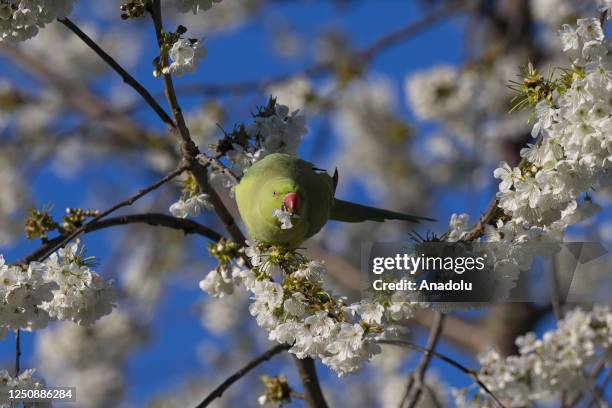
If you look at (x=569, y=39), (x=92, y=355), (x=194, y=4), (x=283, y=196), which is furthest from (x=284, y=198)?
(x=92, y=355)

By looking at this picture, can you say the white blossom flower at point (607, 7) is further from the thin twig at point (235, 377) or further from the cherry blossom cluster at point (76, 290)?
the cherry blossom cluster at point (76, 290)

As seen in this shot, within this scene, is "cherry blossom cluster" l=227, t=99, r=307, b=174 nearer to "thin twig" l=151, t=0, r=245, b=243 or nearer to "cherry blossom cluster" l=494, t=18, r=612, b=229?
"thin twig" l=151, t=0, r=245, b=243

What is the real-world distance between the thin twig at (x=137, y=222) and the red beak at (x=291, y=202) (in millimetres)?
233

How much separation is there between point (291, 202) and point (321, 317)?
35cm

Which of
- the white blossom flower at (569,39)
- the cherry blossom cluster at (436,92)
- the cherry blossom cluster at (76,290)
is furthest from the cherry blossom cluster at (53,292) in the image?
the cherry blossom cluster at (436,92)

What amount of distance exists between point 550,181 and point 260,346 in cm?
516

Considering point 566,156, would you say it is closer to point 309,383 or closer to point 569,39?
point 569,39

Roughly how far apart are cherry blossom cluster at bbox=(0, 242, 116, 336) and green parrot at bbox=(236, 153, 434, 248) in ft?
1.32

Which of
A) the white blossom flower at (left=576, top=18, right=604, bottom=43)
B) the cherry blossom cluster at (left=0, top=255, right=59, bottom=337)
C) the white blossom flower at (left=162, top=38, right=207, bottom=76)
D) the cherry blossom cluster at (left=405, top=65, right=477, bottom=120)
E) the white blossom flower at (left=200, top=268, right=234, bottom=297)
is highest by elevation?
the cherry blossom cluster at (left=405, top=65, right=477, bottom=120)

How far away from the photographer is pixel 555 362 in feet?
7.23

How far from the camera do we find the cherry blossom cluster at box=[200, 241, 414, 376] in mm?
1637

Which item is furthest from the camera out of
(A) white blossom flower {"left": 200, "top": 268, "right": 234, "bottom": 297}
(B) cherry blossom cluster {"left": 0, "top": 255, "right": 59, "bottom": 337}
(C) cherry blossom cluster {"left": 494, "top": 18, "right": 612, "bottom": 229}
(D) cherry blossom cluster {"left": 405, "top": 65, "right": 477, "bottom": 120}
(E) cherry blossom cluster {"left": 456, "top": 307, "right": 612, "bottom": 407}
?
(D) cherry blossom cluster {"left": 405, "top": 65, "right": 477, "bottom": 120}

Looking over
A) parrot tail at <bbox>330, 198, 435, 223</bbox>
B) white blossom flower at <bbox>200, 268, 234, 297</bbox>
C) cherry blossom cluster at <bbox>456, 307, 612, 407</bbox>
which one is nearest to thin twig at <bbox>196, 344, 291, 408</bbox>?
white blossom flower at <bbox>200, 268, 234, 297</bbox>

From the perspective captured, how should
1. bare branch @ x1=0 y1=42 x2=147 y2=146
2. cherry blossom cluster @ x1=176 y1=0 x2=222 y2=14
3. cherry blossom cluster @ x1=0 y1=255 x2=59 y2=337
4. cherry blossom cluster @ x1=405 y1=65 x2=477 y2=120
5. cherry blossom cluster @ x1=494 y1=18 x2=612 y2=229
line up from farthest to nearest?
bare branch @ x1=0 y1=42 x2=147 y2=146
cherry blossom cluster @ x1=405 y1=65 x2=477 y2=120
cherry blossom cluster @ x1=176 y1=0 x2=222 y2=14
cherry blossom cluster @ x1=0 y1=255 x2=59 y2=337
cherry blossom cluster @ x1=494 y1=18 x2=612 y2=229
